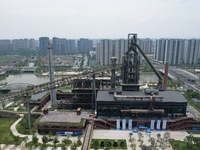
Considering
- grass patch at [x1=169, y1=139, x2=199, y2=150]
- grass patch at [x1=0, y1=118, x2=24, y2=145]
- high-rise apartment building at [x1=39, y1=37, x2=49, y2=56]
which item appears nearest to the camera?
grass patch at [x1=169, y1=139, x2=199, y2=150]

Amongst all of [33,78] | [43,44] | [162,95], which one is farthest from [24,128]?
[43,44]

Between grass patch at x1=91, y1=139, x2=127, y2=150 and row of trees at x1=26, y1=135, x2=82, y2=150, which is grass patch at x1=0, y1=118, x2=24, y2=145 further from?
grass patch at x1=91, y1=139, x2=127, y2=150

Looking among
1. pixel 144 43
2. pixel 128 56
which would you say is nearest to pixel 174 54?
pixel 144 43

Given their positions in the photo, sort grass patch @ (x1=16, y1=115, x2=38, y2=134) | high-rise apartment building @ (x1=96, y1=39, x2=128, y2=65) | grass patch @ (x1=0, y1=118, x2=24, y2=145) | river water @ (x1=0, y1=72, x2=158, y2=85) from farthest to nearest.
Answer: high-rise apartment building @ (x1=96, y1=39, x2=128, y2=65), river water @ (x1=0, y1=72, x2=158, y2=85), grass patch @ (x1=16, y1=115, x2=38, y2=134), grass patch @ (x1=0, y1=118, x2=24, y2=145)

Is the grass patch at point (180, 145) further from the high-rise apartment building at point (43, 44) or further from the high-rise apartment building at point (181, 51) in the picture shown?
the high-rise apartment building at point (43, 44)

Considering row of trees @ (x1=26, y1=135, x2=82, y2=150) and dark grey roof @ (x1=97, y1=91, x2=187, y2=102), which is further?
dark grey roof @ (x1=97, y1=91, x2=187, y2=102)

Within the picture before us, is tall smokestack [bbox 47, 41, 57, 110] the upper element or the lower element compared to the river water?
upper

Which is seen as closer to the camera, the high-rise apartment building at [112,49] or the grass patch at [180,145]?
the grass patch at [180,145]

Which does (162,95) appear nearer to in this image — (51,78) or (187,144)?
(187,144)

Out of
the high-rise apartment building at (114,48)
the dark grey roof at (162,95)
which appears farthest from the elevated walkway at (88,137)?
the high-rise apartment building at (114,48)

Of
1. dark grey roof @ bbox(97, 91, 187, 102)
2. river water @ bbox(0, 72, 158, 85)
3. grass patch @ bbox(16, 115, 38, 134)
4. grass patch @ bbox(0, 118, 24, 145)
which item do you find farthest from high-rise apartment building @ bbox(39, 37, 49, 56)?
dark grey roof @ bbox(97, 91, 187, 102)
